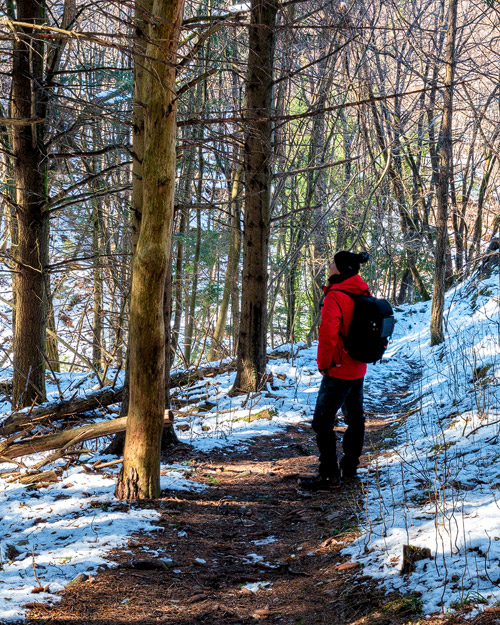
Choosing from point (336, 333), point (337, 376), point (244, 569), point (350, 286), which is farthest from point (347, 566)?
point (350, 286)

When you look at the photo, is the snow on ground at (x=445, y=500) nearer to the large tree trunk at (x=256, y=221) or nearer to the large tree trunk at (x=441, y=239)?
the large tree trunk at (x=256, y=221)

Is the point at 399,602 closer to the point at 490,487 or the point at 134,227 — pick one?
the point at 490,487

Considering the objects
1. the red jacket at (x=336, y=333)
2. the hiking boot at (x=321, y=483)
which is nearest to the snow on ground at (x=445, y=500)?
the hiking boot at (x=321, y=483)

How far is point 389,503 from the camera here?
14.2 feet

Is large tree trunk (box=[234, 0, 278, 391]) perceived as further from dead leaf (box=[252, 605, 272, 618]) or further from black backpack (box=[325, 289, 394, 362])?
dead leaf (box=[252, 605, 272, 618])

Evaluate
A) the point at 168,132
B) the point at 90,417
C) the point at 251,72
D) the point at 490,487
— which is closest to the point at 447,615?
the point at 490,487

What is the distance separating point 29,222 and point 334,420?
5.63m

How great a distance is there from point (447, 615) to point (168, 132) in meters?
4.01

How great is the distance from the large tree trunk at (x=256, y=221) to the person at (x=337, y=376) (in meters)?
3.72

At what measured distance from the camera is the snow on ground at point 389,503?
3.03m

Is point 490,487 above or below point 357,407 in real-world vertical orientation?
below

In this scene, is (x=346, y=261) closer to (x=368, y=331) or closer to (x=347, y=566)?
(x=368, y=331)

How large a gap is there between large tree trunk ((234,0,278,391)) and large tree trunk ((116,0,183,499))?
4047 millimetres

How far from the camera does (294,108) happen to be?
2202 centimetres
